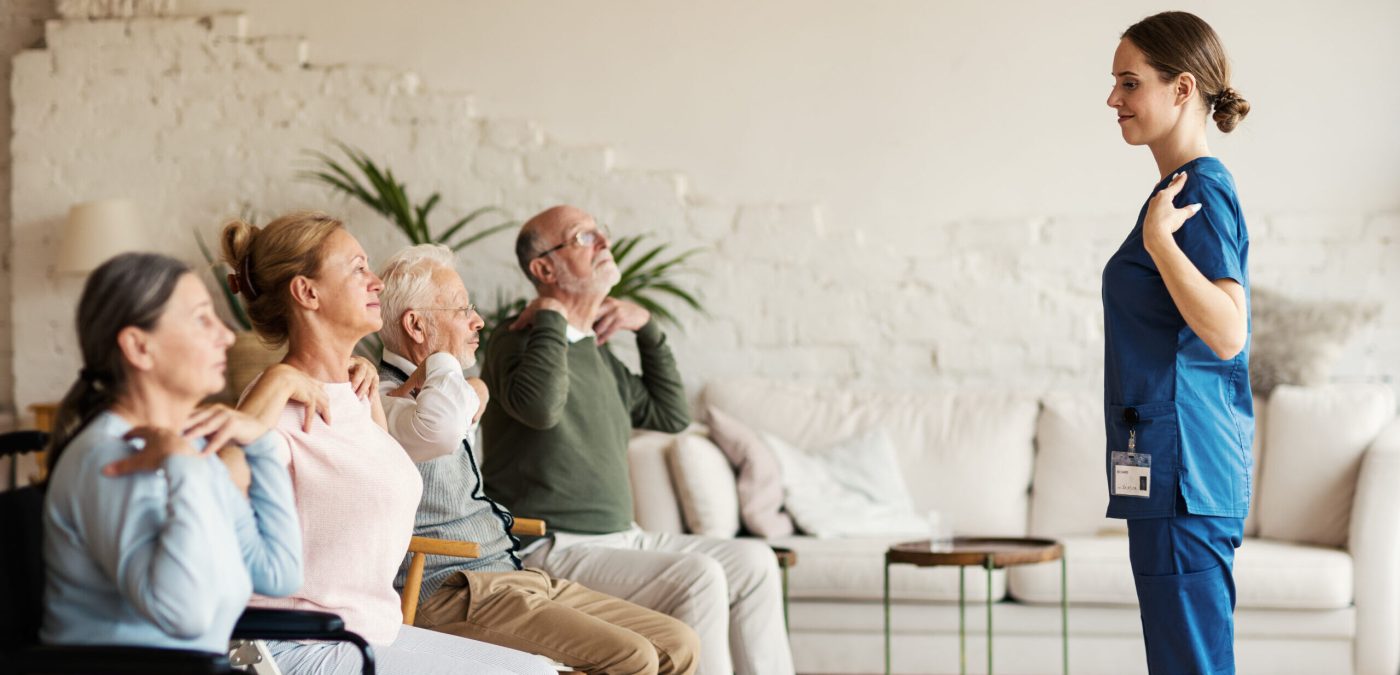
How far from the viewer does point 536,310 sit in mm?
3244

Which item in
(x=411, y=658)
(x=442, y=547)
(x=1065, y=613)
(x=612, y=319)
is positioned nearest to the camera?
(x=411, y=658)

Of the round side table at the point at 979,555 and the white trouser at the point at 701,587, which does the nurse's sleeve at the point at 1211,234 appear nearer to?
the white trouser at the point at 701,587

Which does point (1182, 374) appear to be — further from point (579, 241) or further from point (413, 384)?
point (579, 241)

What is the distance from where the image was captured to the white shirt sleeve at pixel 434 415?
2295 millimetres

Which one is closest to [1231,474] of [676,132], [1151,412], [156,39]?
[1151,412]

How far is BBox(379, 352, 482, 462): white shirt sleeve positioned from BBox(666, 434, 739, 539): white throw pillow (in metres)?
1.83

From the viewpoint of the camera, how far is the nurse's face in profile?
2.19m

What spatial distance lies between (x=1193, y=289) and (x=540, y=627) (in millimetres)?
1253

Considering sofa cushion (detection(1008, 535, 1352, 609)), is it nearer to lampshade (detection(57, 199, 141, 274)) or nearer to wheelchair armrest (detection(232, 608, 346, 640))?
wheelchair armrest (detection(232, 608, 346, 640))

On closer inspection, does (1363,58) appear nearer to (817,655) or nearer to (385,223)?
(817,655)

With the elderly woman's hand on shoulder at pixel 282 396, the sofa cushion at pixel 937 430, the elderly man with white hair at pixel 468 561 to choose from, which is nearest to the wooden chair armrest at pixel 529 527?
the elderly man with white hair at pixel 468 561

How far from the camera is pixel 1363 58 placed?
16.1 feet

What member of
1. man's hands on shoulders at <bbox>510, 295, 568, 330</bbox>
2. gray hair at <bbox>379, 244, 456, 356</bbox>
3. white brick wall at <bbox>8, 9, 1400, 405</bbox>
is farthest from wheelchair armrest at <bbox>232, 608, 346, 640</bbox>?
white brick wall at <bbox>8, 9, 1400, 405</bbox>

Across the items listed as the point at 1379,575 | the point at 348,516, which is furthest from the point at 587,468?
the point at 1379,575
